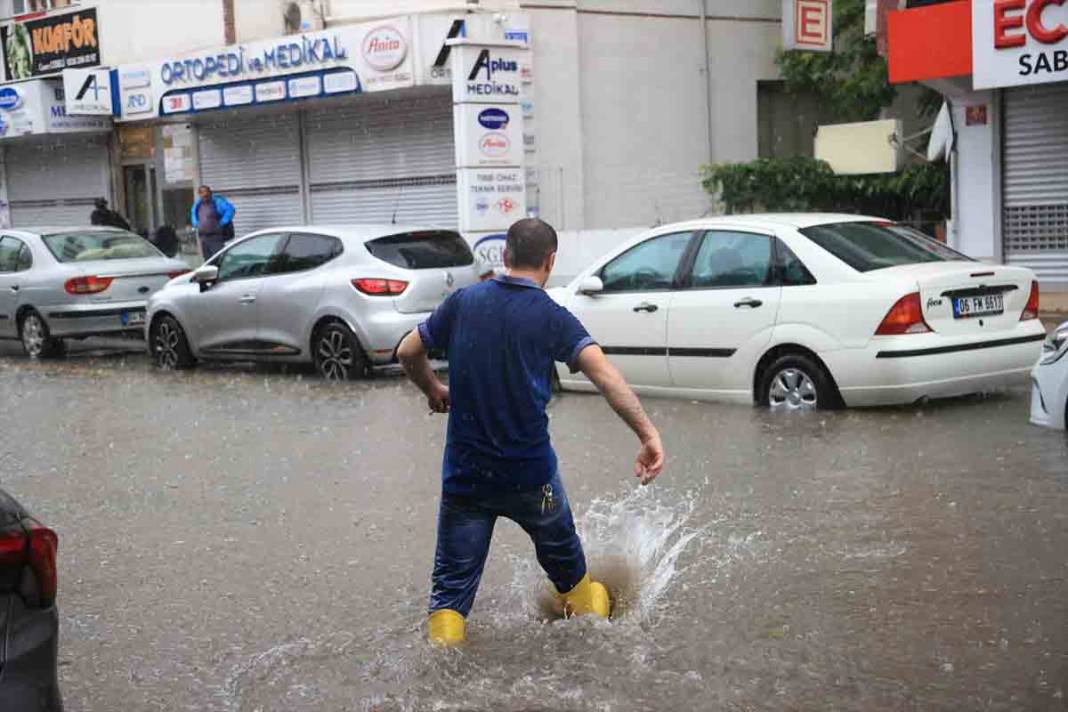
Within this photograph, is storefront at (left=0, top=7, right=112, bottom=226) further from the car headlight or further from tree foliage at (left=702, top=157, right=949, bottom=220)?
the car headlight

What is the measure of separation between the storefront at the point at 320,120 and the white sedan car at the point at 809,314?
8.82 metres

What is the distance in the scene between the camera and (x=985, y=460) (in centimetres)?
921

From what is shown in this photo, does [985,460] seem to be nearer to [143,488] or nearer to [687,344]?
[687,344]

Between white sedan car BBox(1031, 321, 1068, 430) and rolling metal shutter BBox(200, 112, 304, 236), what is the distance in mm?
17402

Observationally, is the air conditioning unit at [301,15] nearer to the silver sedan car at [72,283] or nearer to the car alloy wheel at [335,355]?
the silver sedan car at [72,283]

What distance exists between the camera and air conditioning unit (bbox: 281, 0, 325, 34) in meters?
22.4

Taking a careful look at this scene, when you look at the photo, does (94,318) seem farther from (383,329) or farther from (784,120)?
(784,120)

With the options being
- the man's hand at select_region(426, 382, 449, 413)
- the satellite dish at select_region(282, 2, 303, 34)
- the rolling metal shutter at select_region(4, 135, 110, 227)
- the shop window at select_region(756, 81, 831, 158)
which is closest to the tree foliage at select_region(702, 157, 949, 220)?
the shop window at select_region(756, 81, 831, 158)

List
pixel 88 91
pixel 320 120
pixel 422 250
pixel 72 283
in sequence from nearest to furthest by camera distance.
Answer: pixel 422 250 → pixel 72 283 → pixel 320 120 → pixel 88 91

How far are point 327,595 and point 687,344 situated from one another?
17.4ft

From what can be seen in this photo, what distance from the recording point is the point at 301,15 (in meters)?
22.9

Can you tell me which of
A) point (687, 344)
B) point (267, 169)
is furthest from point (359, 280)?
point (267, 169)

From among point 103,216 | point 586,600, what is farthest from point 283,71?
point 586,600

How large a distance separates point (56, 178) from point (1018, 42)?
2152cm
